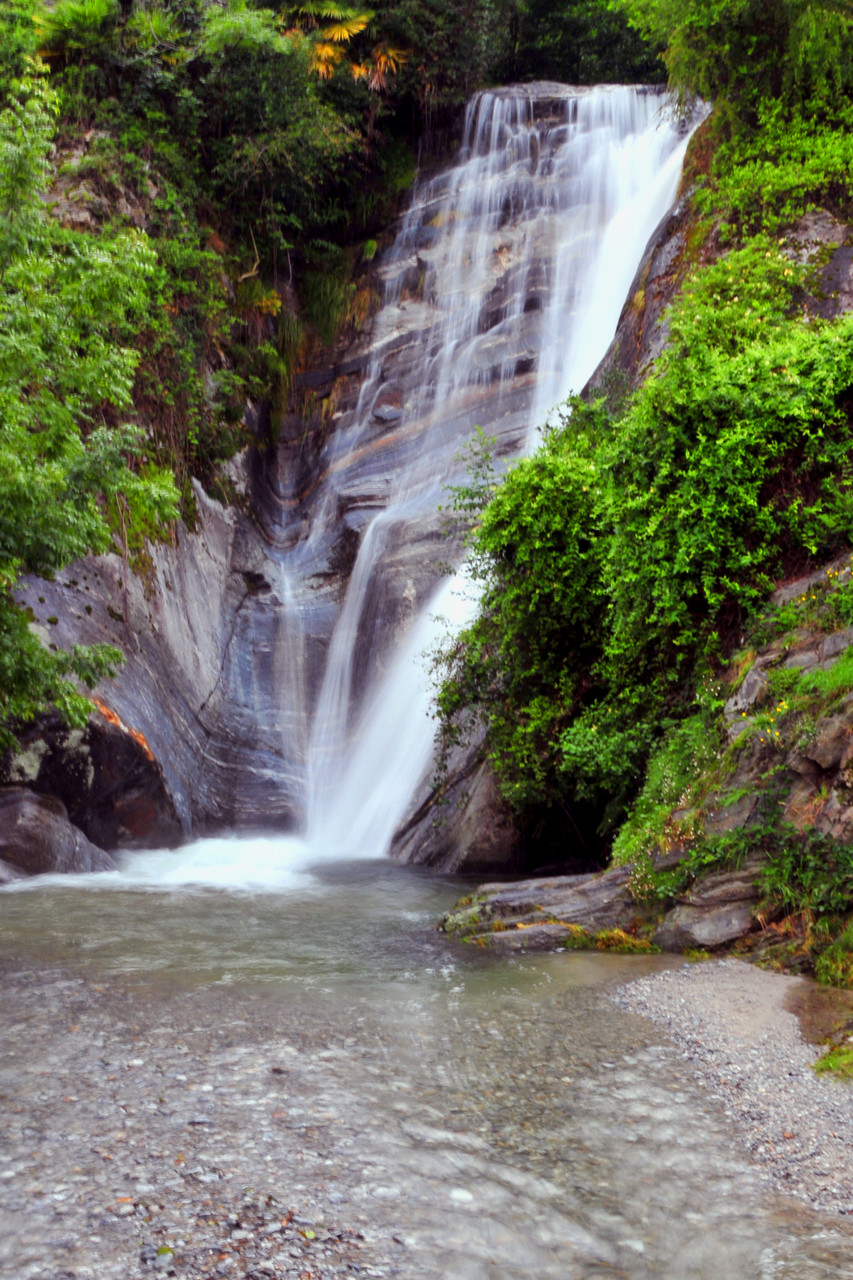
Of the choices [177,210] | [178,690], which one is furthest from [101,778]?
[177,210]

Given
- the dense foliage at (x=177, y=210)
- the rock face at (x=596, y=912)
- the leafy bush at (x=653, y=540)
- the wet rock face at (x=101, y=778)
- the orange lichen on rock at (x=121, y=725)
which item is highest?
the dense foliage at (x=177, y=210)

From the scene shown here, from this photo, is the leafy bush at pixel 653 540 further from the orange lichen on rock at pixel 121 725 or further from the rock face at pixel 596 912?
the orange lichen on rock at pixel 121 725

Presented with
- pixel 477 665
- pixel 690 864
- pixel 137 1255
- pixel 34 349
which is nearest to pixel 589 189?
pixel 477 665

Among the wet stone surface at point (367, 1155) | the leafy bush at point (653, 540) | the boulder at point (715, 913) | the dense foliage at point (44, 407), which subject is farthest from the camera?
the dense foliage at point (44, 407)

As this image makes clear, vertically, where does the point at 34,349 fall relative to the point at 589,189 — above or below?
below

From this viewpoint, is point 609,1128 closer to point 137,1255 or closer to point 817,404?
point 137,1255

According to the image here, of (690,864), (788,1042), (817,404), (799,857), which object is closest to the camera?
(788,1042)

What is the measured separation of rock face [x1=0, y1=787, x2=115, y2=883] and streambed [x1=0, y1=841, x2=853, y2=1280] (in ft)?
12.9

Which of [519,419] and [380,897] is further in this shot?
[519,419]

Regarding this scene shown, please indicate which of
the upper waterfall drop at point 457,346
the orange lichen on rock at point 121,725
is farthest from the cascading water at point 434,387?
the orange lichen on rock at point 121,725

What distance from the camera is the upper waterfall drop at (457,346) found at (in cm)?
1680

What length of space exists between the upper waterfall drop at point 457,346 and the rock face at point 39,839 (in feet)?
14.6

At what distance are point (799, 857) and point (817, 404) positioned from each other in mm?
4164

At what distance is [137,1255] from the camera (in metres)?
3.14
